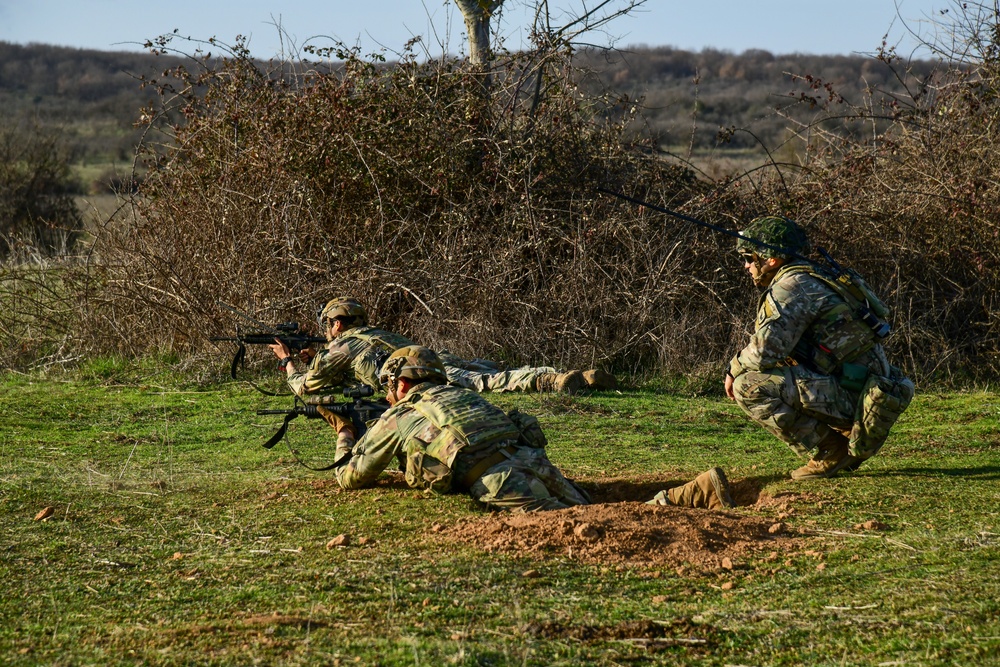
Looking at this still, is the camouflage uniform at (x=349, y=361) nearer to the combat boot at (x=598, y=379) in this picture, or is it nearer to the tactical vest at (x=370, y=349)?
the tactical vest at (x=370, y=349)

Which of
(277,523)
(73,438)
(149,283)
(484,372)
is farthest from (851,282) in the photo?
(149,283)

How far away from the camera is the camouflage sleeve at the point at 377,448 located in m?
6.09

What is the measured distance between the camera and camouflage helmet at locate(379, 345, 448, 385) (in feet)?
20.7

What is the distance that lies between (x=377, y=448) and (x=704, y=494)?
1.92m

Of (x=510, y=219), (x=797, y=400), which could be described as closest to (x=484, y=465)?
(x=797, y=400)

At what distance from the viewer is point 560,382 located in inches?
398

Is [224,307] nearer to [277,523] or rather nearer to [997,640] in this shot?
[277,523]

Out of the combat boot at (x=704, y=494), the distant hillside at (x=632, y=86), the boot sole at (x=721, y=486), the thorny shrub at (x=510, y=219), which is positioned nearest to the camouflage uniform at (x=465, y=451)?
the combat boot at (x=704, y=494)

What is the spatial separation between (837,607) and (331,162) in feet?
31.4

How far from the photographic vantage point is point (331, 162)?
41.4 feet

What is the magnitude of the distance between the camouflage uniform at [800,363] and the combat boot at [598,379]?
3988mm

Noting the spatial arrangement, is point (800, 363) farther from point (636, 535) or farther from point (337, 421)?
point (337, 421)

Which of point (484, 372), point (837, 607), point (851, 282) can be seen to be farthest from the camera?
point (484, 372)

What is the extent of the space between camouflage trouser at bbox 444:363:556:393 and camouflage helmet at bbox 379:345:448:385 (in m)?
3.70
